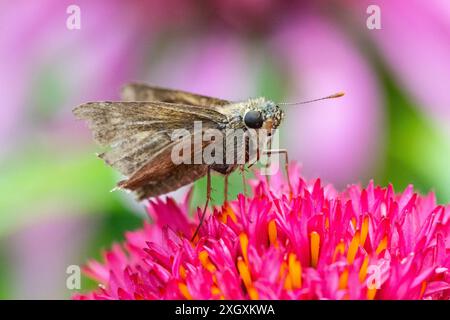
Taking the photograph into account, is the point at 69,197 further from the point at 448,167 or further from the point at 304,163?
the point at 448,167

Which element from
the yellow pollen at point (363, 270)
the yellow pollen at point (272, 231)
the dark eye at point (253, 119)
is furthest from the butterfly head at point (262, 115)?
the yellow pollen at point (363, 270)

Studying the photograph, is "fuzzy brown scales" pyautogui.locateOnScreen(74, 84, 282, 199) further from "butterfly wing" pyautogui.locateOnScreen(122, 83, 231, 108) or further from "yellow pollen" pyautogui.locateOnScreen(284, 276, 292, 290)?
"yellow pollen" pyautogui.locateOnScreen(284, 276, 292, 290)

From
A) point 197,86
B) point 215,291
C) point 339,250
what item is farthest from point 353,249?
point 197,86

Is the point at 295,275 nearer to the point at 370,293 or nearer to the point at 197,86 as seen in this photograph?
the point at 370,293

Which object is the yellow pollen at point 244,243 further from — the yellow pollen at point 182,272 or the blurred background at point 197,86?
the blurred background at point 197,86

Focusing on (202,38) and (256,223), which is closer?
(256,223)

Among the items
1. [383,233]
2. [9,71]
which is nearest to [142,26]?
[9,71]
